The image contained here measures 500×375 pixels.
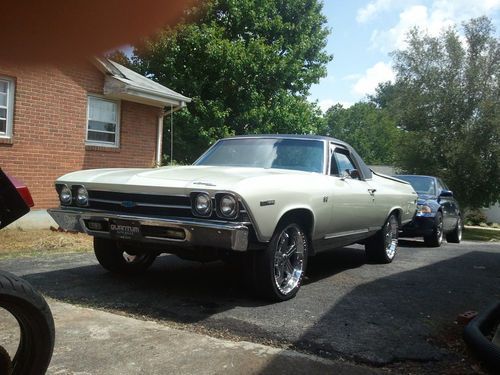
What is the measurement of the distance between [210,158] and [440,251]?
5.26m

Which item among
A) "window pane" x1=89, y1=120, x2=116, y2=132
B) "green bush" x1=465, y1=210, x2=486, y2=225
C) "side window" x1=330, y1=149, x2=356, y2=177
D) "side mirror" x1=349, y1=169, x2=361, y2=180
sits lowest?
"green bush" x1=465, y1=210, x2=486, y2=225

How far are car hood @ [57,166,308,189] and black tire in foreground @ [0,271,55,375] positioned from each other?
1.94m

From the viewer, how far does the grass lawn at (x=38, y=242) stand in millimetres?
6957

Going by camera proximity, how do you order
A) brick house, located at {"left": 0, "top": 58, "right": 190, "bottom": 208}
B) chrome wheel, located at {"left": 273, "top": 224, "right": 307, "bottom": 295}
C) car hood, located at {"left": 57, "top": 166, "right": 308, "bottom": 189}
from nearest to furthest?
car hood, located at {"left": 57, "top": 166, "right": 308, "bottom": 189} → chrome wheel, located at {"left": 273, "top": 224, "right": 307, "bottom": 295} → brick house, located at {"left": 0, "top": 58, "right": 190, "bottom": 208}

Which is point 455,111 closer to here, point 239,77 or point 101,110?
point 239,77

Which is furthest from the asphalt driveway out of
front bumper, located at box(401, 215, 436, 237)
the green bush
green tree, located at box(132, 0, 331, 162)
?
the green bush

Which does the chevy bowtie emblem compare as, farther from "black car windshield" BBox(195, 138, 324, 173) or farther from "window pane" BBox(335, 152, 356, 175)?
"window pane" BBox(335, 152, 356, 175)

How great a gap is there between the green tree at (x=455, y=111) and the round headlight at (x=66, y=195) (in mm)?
18252

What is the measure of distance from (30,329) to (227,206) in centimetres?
198

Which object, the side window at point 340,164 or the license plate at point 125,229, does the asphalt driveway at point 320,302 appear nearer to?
the license plate at point 125,229

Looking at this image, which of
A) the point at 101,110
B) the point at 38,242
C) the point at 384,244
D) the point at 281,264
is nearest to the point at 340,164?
the point at 384,244

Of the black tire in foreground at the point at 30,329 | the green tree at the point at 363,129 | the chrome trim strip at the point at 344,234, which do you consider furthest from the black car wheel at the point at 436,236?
the green tree at the point at 363,129

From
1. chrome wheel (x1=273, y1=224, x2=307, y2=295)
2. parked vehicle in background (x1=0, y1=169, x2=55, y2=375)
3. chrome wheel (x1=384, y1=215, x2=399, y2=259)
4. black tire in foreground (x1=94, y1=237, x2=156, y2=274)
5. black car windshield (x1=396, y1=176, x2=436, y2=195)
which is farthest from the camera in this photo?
black car windshield (x1=396, y1=176, x2=436, y2=195)

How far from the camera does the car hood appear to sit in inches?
165
